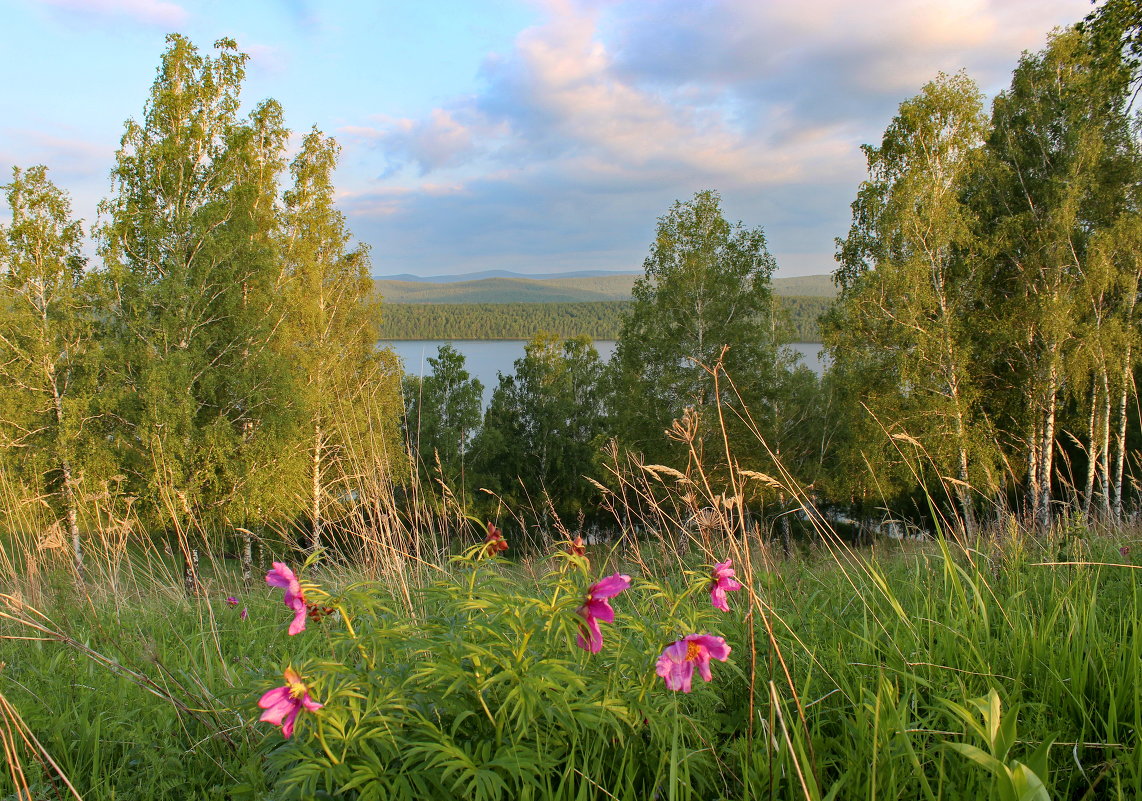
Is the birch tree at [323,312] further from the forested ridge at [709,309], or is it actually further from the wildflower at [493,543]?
the wildflower at [493,543]

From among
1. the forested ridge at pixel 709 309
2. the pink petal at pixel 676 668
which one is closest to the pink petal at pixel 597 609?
the pink petal at pixel 676 668

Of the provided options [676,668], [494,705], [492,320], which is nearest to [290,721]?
[494,705]

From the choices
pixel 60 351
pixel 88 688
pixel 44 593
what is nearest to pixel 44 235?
pixel 60 351

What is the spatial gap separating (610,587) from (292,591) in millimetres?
750

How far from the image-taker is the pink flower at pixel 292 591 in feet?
4.82

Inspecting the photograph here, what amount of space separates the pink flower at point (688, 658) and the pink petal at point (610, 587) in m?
0.15

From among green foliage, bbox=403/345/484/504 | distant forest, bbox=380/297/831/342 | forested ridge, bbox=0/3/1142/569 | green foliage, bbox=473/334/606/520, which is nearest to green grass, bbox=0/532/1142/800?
forested ridge, bbox=0/3/1142/569

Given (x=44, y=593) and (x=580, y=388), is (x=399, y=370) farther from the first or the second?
(x=44, y=593)

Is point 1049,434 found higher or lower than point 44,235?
lower

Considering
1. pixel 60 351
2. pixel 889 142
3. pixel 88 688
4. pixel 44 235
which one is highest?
pixel 889 142

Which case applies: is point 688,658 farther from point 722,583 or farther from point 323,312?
point 323,312

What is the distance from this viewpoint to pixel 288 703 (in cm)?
123

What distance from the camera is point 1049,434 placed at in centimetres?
1332

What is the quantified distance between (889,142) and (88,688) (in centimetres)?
1670
